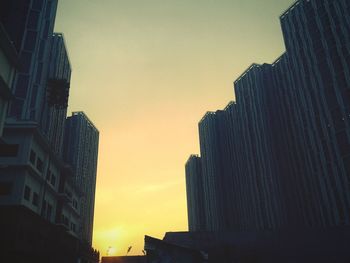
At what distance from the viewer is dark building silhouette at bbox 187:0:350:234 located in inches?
2381

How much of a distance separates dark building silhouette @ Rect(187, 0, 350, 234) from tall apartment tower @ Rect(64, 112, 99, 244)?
151 feet

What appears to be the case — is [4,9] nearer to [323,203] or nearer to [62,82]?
[62,82]

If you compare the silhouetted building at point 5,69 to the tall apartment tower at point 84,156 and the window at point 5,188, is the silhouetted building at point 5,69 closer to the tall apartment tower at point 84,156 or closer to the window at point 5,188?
the window at point 5,188

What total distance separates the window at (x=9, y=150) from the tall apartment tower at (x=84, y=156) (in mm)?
60812

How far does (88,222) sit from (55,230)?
70.5m

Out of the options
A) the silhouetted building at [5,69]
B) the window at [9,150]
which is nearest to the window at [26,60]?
the window at [9,150]

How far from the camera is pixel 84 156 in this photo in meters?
103

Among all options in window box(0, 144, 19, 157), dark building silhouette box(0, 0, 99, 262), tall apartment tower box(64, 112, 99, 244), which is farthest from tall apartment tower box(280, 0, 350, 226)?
tall apartment tower box(64, 112, 99, 244)

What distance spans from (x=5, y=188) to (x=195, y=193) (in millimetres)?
120221

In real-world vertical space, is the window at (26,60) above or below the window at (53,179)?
above

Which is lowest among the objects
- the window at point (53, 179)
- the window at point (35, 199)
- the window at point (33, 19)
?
the window at point (35, 199)

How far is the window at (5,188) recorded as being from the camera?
31.8 m

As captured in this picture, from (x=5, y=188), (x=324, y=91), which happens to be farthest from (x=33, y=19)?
(x=324, y=91)

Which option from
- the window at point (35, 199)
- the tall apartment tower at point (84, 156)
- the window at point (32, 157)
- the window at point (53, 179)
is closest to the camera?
the window at point (32, 157)
